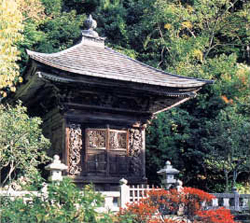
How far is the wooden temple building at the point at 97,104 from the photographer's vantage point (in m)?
10.9

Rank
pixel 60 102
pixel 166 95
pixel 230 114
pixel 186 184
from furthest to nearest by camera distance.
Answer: pixel 186 184 → pixel 230 114 → pixel 166 95 → pixel 60 102

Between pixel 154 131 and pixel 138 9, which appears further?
pixel 138 9

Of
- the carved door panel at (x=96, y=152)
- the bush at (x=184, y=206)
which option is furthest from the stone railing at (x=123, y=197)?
the carved door panel at (x=96, y=152)

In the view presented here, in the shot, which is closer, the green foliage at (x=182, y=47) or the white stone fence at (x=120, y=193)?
the white stone fence at (x=120, y=193)

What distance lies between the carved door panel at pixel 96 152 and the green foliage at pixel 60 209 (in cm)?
563

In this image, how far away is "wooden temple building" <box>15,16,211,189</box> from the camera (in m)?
10.9

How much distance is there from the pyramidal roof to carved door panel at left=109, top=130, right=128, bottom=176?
175cm

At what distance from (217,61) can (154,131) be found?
5436mm

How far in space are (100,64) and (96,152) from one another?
260 cm

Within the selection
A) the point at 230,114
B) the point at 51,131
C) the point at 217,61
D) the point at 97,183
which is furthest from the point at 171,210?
the point at 217,61

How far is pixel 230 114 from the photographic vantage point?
16828mm

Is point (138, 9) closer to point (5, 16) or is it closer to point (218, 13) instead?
point (218, 13)

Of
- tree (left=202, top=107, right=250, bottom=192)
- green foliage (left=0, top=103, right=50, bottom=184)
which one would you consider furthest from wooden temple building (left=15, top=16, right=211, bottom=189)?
tree (left=202, top=107, right=250, bottom=192)

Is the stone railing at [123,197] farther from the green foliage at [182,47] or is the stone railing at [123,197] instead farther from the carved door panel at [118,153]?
the green foliage at [182,47]
